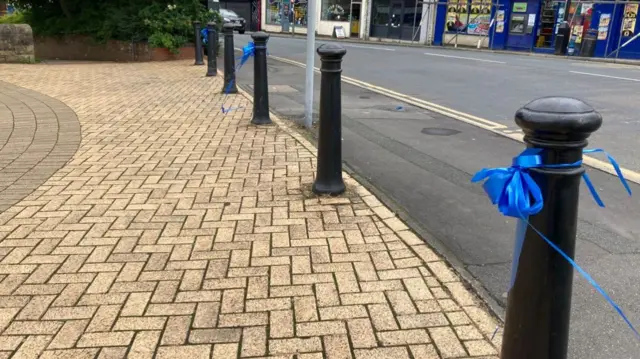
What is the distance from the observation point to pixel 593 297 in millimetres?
3088

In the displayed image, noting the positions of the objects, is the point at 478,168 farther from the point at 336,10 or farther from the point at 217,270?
the point at 336,10

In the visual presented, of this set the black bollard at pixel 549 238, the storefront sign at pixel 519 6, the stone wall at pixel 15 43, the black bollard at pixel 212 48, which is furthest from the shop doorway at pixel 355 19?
the black bollard at pixel 549 238

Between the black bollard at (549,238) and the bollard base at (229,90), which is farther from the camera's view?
the bollard base at (229,90)

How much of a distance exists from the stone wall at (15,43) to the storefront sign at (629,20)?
22.7 meters

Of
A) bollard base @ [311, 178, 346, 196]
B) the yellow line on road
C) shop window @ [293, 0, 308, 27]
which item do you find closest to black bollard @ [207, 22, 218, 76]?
the yellow line on road

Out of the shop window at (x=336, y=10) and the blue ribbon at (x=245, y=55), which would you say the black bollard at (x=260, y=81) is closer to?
the blue ribbon at (x=245, y=55)

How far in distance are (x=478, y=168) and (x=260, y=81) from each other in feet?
10.0

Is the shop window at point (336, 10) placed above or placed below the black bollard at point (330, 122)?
above

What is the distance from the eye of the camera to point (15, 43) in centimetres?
1452

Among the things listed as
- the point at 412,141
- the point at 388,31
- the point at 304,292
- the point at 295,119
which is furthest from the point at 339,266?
the point at 388,31

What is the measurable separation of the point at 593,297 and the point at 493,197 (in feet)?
5.42

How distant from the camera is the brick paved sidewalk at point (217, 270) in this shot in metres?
2.61

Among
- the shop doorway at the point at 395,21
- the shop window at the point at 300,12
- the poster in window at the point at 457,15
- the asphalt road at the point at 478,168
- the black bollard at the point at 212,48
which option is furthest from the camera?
the shop window at the point at 300,12

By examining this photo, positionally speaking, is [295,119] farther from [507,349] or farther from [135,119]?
[507,349]
